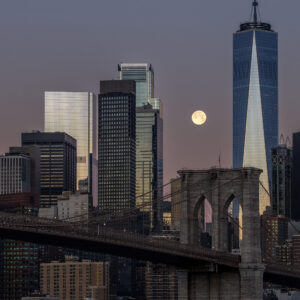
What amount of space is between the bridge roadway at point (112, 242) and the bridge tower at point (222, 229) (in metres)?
0.75

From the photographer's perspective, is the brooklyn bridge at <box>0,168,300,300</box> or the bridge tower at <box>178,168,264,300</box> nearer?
the brooklyn bridge at <box>0,168,300,300</box>

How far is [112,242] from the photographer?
95.9 metres

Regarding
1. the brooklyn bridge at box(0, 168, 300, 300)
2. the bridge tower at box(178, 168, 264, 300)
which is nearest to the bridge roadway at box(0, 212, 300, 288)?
the brooklyn bridge at box(0, 168, 300, 300)

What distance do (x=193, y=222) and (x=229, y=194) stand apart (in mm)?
3662

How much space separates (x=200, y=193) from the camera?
336 ft

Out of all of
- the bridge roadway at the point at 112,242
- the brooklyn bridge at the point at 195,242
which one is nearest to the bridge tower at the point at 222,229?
the brooklyn bridge at the point at 195,242

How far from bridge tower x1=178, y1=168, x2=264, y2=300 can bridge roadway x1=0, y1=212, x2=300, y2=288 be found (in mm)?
747

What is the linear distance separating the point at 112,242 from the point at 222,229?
1080 cm

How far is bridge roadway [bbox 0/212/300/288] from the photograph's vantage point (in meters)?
93.6

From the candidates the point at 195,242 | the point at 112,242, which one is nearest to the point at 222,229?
the point at 195,242

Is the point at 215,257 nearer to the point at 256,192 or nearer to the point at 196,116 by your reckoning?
the point at 256,192

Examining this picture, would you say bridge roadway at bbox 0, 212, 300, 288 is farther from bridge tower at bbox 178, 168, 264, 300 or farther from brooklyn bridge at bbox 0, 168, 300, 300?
bridge tower at bbox 178, 168, 264, 300

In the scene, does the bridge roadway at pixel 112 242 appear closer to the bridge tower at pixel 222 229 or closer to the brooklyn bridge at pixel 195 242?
the brooklyn bridge at pixel 195 242

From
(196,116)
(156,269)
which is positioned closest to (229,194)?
(156,269)
